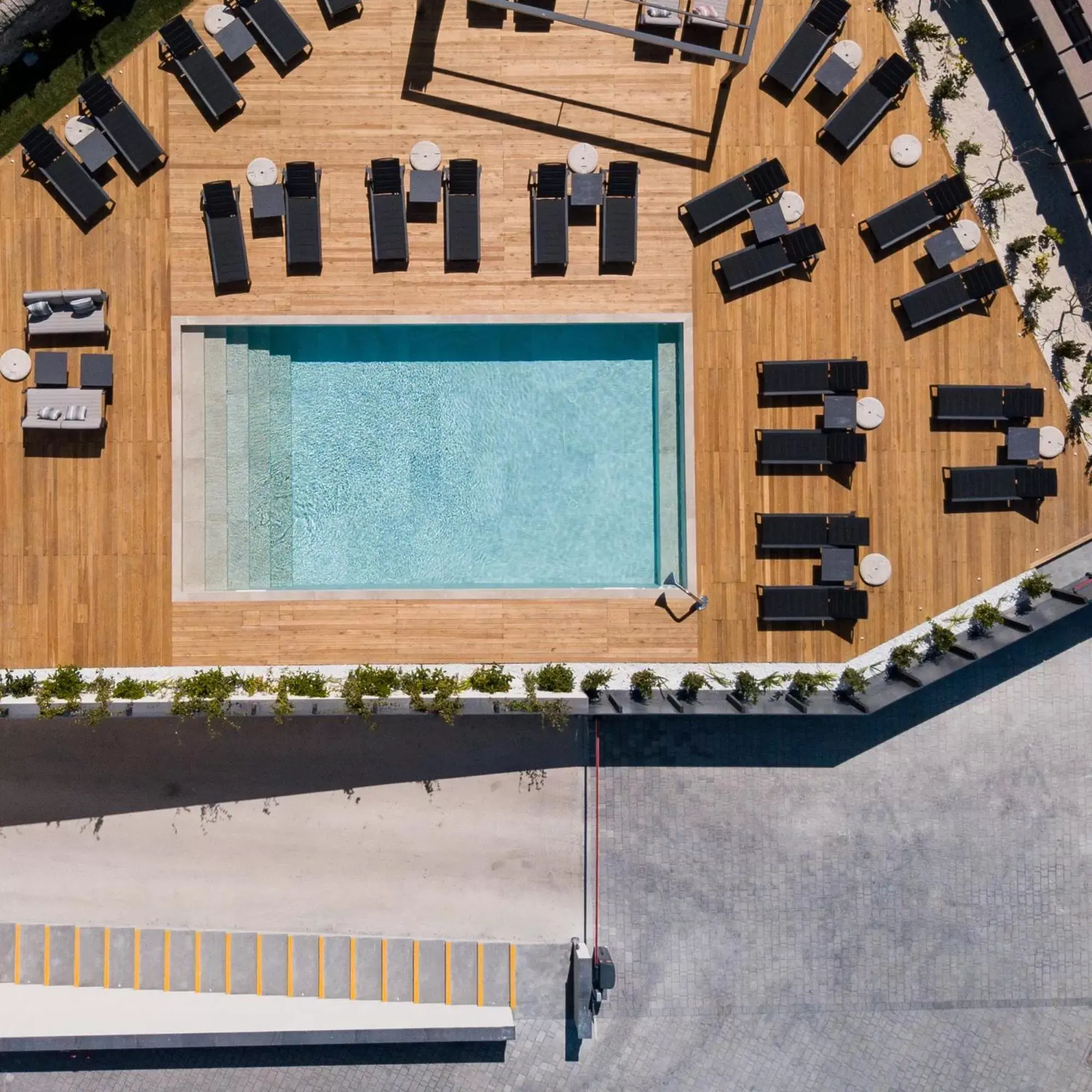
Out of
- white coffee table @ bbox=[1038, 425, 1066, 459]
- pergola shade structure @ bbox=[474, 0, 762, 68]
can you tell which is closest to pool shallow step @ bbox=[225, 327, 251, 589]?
pergola shade structure @ bbox=[474, 0, 762, 68]

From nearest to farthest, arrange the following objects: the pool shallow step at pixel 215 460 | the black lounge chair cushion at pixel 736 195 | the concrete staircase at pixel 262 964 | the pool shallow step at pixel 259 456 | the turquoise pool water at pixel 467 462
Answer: the black lounge chair cushion at pixel 736 195
the pool shallow step at pixel 215 460
the concrete staircase at pixel 262 964
the pool shallow step at pixel 259 456
the turquoise pool water at pixel 467 462

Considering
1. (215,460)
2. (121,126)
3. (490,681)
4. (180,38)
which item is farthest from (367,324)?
(490,681)

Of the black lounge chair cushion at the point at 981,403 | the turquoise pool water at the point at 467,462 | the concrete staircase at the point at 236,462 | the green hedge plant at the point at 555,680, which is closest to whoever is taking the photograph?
the green hedge plant at the point at 555,680

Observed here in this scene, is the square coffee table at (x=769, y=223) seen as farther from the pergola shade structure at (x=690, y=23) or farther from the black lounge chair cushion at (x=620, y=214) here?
the pergola shade structure at (x=690, y=23)

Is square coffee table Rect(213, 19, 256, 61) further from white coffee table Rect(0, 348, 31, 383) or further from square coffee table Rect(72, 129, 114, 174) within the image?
white coffee table Rect(0, 348, 31, 383)

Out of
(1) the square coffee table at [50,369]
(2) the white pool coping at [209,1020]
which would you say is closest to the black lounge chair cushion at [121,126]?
(1) the square coffee table at [50,369]
